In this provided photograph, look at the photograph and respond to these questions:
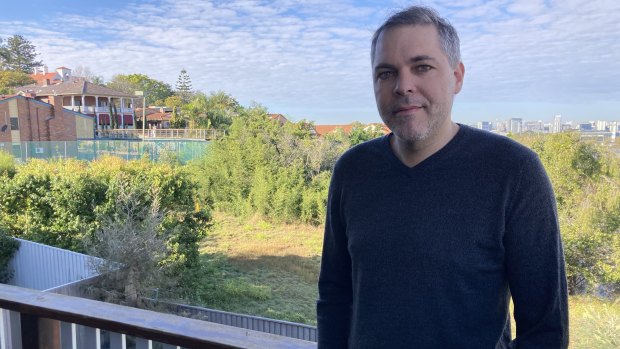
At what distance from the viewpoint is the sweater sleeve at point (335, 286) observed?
33.5 inches

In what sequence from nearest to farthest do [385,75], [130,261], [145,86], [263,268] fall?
[385,75] → [130,261] → [263,268] → [145,86]

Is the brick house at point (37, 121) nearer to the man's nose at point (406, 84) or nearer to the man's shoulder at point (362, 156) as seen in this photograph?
the man's shoulder at point (362, 156)

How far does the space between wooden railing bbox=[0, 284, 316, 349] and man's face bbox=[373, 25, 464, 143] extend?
482 mm

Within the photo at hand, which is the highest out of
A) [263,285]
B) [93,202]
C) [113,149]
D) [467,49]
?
[467,49]

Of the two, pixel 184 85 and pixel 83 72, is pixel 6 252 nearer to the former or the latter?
pixel 83 72

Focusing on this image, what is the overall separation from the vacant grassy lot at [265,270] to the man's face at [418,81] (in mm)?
3605

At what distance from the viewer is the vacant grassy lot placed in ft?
22.4

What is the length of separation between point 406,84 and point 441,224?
22cm

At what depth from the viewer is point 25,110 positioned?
15.1 metres

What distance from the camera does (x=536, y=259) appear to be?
613mm

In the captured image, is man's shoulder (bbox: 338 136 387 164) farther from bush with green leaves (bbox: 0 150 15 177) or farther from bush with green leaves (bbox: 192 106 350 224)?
bush with green leaves (bbox: 192 106 350 224)

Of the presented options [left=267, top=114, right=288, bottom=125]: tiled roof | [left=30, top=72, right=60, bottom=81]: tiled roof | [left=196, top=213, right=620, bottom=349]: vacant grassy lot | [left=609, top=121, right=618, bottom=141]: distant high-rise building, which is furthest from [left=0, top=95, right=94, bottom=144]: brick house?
[left=609, top=121, right=618, bottom=141]: distant high-rise building

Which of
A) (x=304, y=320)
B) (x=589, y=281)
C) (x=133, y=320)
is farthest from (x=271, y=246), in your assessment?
(x=133, y=320)

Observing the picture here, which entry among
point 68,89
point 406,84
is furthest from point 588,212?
point 68,89
